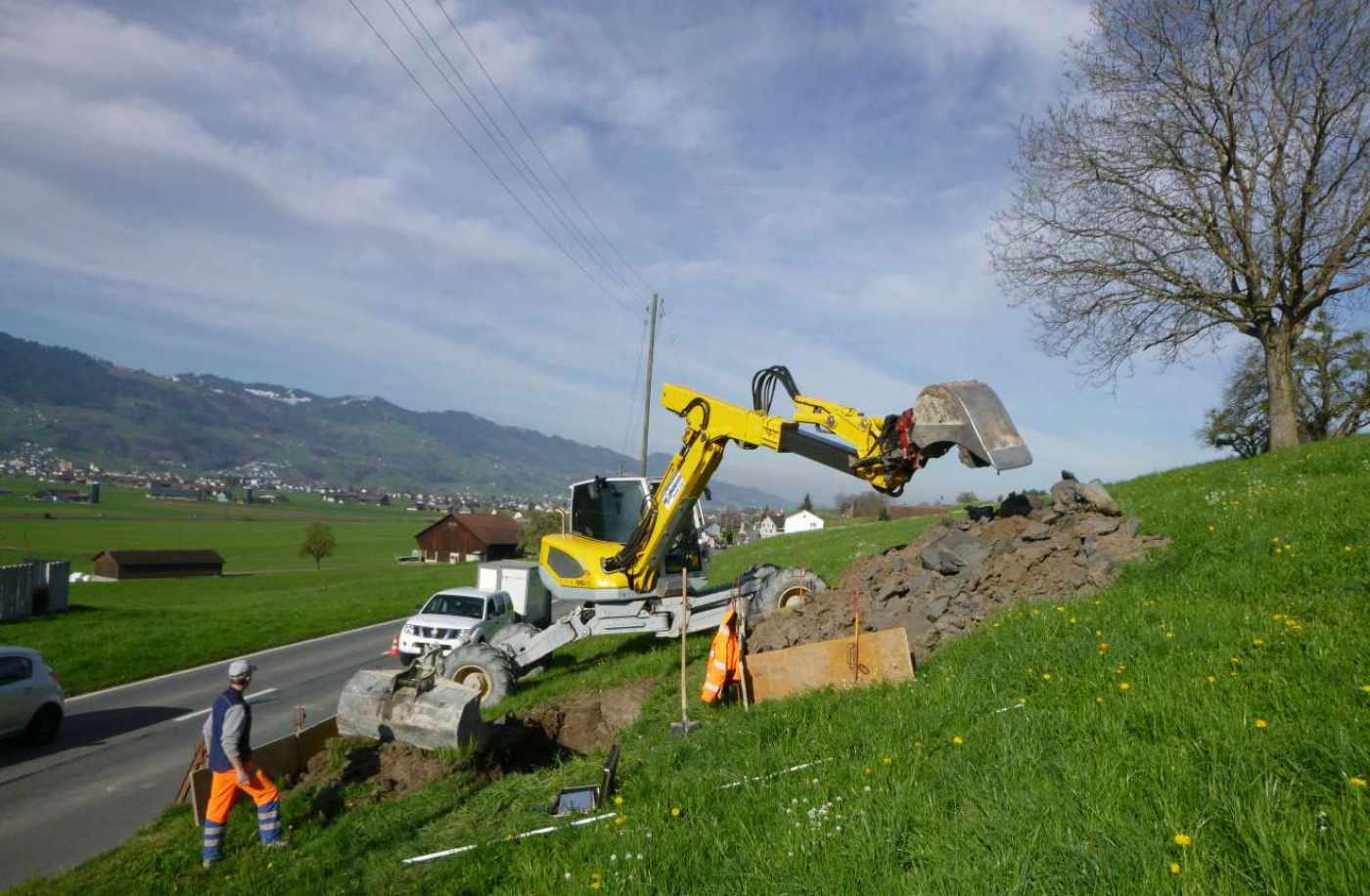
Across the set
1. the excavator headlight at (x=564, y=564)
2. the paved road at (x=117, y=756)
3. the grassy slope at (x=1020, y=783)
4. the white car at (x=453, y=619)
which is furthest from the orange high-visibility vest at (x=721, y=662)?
the white car at (x=453, y=619)

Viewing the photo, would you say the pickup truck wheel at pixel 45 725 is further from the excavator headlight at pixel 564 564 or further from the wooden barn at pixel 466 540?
the wooden barn at pixel 466 540

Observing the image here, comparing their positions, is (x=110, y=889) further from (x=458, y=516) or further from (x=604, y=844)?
(x=458, y=516)

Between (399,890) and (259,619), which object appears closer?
(399,890)

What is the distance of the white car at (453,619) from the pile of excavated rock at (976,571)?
7917 millimetres

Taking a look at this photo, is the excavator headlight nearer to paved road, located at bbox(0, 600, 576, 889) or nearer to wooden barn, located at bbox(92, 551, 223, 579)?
paved road, located at bbox(0, 600, 576, 889)

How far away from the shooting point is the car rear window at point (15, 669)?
41.0 ft

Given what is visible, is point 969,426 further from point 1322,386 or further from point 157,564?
point 157,564

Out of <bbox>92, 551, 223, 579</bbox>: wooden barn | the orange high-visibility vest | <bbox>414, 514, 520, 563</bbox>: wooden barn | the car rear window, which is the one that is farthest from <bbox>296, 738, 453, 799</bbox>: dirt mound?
→ <bbox>414, 514, 520, 563</bbox>: wooden barn

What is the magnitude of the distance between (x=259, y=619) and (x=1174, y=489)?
Result: 27.8 meters

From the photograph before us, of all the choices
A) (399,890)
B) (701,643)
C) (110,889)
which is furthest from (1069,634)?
(110,889)

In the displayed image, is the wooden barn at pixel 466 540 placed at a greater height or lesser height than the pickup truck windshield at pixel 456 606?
lesser

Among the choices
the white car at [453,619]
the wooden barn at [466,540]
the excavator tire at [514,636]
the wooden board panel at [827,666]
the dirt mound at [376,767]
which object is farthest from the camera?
the wooden barn at [466,540]

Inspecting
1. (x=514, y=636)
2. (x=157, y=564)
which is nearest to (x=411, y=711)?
(x=514, y=636)

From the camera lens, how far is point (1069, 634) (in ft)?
25.3
